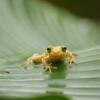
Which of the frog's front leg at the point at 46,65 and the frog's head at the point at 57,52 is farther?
the frog's head at the point at 57,52

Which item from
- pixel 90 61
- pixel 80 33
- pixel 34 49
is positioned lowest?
pixel 90 61

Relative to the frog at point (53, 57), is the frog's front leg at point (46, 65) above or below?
below

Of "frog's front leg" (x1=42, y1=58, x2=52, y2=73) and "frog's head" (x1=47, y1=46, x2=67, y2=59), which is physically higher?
"frog's head" (x1=47, y1=46, x2=67, y2=59)

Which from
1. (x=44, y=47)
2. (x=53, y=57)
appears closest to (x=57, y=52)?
(x=53, y=57)

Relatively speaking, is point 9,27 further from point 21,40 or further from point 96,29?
point 96,29

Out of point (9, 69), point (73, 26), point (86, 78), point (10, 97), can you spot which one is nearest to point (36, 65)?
point (9, 69)

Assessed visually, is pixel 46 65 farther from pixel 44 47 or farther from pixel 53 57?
pixel 44 47

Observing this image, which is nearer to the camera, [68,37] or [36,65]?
[36,65]

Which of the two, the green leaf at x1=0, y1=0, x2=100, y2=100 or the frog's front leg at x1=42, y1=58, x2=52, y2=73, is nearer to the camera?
the green leaf at x1=0, y1=0, x2=100, y2=100
